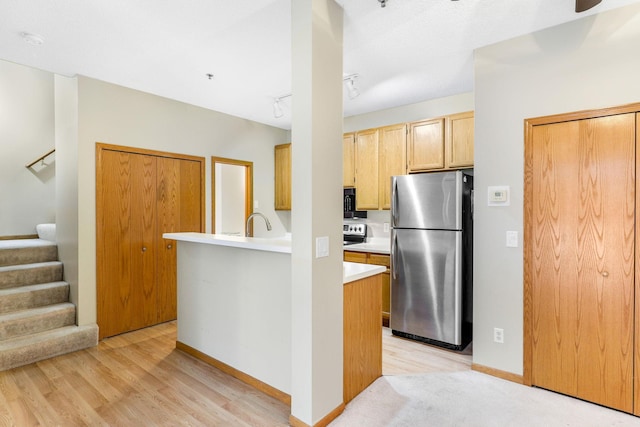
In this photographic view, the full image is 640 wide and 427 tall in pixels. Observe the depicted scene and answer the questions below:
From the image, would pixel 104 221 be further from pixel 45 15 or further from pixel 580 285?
pixel 580 285

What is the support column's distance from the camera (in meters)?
1.92

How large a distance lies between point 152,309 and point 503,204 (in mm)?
3789

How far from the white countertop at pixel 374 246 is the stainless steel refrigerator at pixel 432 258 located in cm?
37

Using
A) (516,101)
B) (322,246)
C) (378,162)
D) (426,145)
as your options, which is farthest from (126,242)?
(516,101)

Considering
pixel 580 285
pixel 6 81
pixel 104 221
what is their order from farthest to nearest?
pixel 6 81 → pixel 104 221 → pixel 580 285

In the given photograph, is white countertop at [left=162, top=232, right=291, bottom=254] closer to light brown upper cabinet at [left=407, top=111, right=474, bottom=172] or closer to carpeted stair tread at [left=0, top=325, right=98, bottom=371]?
carpeted stair tread at [left=0, top=325, right=98, bottom=371]

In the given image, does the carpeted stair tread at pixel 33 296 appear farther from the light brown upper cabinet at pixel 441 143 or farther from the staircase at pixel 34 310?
the light brown upper cabinet at pixel 441 143

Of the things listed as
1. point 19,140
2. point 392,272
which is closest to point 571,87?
point 392,272

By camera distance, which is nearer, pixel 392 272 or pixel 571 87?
pixel 571 87

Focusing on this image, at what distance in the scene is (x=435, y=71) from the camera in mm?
3146

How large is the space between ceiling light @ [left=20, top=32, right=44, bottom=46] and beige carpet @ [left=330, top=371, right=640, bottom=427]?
139 inches

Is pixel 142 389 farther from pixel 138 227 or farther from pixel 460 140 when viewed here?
pixel 460 140

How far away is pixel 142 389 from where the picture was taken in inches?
96.0

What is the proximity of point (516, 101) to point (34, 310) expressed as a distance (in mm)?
4700
